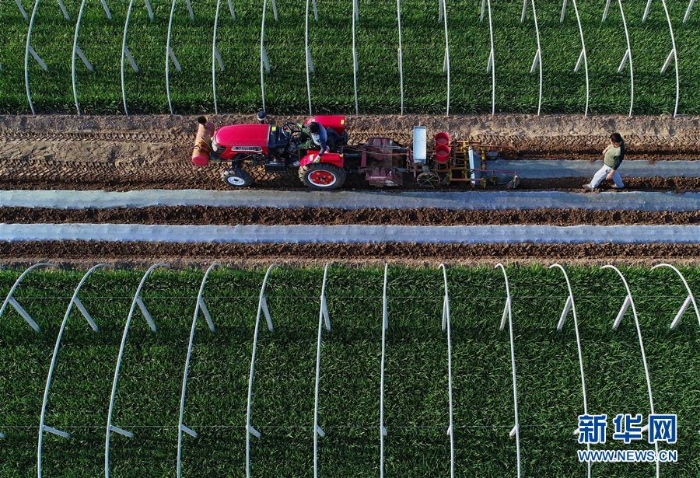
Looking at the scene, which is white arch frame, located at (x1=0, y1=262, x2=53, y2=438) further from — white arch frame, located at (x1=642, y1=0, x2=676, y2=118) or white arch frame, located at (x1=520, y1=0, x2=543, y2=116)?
white arch frame, located at (x1=642, y1=0, x2=676, y2=118)

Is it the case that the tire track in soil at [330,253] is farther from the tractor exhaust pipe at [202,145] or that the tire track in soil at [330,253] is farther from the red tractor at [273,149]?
the tractor exhaust pipe at [202,145]

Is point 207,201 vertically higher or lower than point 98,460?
higher

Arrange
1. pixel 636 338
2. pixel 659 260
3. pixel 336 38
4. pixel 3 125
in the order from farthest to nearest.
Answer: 1. pixel 336 38
2. pixel 3 125
3. pixel 659 260
4. pixel 636 338

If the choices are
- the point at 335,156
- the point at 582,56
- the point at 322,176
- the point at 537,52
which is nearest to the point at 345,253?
the point at 322,176

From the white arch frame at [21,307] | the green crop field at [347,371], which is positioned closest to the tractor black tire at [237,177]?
the green crop field at [347,371]

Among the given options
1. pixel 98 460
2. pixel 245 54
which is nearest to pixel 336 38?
pixel 245 54

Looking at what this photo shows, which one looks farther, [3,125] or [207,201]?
[3,125]

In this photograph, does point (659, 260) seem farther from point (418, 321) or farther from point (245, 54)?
point (245, 54)
